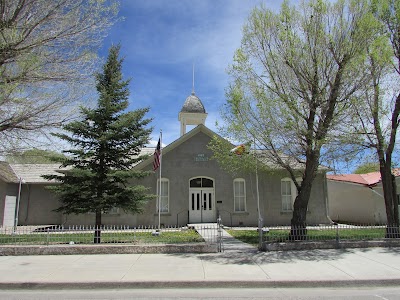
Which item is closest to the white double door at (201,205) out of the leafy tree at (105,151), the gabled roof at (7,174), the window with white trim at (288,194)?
the window with white trim at (288,194)

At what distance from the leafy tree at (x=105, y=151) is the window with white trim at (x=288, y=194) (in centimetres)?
1097

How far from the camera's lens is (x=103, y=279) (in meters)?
7.77

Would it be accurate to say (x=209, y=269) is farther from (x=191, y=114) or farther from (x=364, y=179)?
(x=364, y=179)

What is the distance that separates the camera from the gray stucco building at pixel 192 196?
21.1 m

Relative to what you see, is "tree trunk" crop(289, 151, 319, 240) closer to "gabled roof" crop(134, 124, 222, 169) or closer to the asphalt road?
the asphalt road

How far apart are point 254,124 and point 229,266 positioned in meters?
5.98

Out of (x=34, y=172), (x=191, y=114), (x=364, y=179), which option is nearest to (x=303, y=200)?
(x=364, y=179)

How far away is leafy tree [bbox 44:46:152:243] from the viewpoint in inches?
552

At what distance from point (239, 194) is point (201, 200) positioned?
8.31 feet

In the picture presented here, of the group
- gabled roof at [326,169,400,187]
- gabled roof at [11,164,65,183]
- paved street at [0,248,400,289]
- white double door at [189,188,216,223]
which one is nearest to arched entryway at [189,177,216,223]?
white double door at [189,188,216,223]

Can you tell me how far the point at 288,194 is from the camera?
2275 centimetres

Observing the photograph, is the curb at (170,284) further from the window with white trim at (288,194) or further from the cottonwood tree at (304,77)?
the window with white trim at (288,194)

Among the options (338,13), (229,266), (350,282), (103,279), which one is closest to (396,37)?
(338,13)

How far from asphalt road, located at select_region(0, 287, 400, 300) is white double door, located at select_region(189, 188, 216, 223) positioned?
46.1 feet
